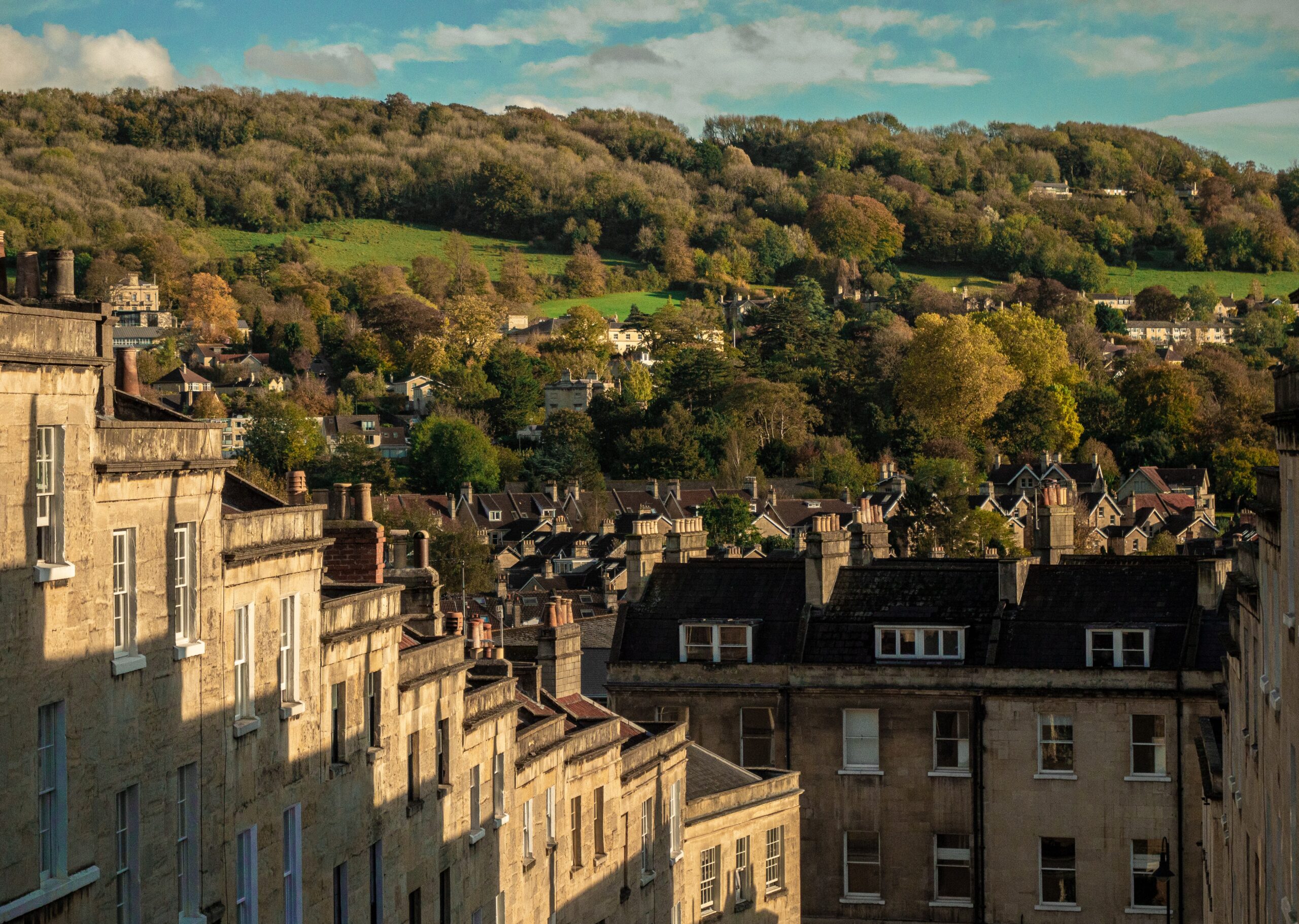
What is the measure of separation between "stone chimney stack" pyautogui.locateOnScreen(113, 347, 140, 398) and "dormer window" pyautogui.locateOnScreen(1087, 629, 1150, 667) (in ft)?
67.5

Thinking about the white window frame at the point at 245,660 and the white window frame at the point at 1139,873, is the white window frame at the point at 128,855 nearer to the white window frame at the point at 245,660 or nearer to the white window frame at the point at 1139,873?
Answer: the white window frame at the point at 245,660

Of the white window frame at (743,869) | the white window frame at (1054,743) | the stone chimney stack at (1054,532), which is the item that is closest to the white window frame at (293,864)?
the white window frame at (743,869)

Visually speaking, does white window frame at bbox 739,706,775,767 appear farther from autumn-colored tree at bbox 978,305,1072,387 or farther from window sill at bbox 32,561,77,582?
autumn-colored tree at bbox 978,305,1072,387

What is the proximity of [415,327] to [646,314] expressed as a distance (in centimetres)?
3315

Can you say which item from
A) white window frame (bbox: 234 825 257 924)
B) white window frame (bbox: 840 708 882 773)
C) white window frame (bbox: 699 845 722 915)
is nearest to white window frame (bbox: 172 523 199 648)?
white window frame (bbox: 234 825 257 924)

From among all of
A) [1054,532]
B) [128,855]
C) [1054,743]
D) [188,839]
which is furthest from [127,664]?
[1054,532]

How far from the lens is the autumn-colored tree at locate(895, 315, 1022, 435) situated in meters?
130

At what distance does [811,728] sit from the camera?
1351 inches

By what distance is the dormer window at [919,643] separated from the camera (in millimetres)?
34188

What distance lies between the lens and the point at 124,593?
48.9ft

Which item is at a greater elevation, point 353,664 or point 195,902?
point 353,664

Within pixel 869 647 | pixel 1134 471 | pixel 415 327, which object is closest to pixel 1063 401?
pixel 1134 471

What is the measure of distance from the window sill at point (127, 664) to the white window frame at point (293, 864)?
3.26 metres

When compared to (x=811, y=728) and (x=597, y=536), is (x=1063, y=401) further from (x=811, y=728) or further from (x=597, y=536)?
(x=811, y=728)
